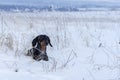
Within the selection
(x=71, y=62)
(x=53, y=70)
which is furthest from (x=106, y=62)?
(x=53, y=70)

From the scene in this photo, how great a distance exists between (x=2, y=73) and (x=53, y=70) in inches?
27.4

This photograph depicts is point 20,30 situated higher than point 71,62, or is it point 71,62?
point 20,30

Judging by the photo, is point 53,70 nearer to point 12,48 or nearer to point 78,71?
point 78,71

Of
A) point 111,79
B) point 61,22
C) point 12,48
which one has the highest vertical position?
point 61,22

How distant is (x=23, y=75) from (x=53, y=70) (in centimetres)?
50

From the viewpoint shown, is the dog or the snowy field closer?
the snowy field

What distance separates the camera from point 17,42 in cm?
656

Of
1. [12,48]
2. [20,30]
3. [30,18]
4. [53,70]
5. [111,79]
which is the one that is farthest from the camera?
[30,18]

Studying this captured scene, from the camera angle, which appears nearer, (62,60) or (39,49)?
(62,60)

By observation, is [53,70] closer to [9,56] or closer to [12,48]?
[9,56]

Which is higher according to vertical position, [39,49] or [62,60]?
[39,49]

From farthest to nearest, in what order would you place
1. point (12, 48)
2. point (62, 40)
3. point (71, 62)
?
point (62, 40) < point (12, 48) < point (71, 62)

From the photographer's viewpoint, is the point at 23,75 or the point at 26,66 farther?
the point at 26,66

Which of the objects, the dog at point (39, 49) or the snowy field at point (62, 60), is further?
the dog at point (39, 49)
